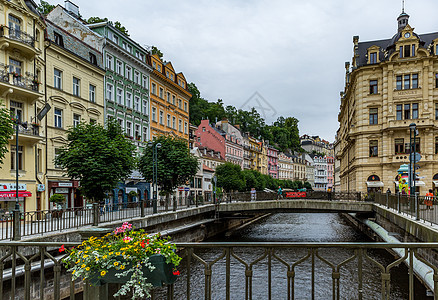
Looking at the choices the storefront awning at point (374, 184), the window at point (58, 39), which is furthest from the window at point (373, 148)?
the window at point (58, 39)

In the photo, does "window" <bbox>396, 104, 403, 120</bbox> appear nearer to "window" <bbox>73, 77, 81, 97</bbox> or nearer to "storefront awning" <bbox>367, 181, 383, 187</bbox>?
"storefront awning" <bbox>367, 181, 383, 187</bbox>

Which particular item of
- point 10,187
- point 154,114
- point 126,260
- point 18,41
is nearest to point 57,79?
point 18,41

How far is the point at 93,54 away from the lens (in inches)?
1281

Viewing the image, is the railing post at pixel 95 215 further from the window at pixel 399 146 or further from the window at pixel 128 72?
the window at pixel 399 146

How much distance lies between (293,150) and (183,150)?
117464 mm

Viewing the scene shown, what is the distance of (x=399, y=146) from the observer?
4022 centimetres

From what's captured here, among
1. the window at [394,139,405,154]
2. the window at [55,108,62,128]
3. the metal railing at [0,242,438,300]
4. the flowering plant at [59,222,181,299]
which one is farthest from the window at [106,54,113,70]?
the flowering plant at [59,222,181,299]

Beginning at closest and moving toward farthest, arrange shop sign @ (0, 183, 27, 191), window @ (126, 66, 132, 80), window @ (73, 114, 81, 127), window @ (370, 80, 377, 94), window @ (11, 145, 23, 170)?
shop sign @ (0, 183, 27, 191), window @ (11, 145, 23, 170), window @ (73, 114, 81, 127), window @ (126, 66, 132, 80), window @ (370, 80, 377, 94)

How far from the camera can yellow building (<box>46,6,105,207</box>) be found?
26641 millimetres

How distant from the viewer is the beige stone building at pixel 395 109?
39.1m

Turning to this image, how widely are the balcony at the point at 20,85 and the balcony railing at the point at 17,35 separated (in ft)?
6.83

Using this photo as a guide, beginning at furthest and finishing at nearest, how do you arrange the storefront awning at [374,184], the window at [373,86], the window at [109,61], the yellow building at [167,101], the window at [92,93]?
the yellow building at [167,101]
the window at [373,86]
the storefront awning at [374,184]
the window at [109,61]
the window at [92,93]

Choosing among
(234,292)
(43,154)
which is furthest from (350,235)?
(43,154)

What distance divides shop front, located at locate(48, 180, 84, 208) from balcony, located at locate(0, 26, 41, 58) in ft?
28.4
